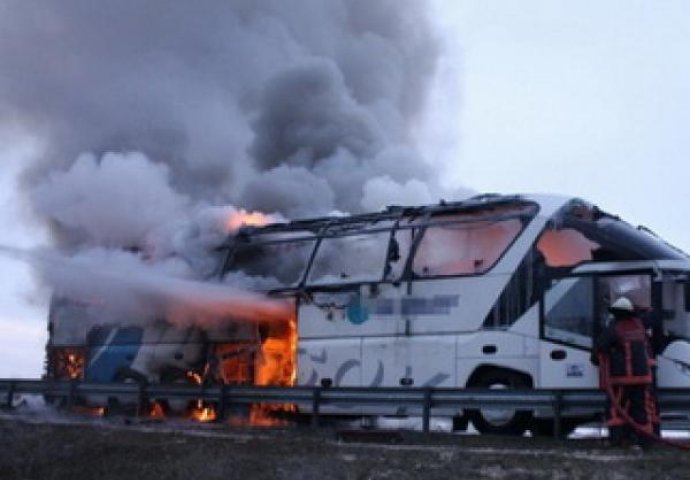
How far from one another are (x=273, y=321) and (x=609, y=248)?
532 cm

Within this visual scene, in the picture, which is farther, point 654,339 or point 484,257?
point 484,257

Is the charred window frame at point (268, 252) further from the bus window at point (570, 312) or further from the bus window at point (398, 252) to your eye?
the bus window at point (570, 312)

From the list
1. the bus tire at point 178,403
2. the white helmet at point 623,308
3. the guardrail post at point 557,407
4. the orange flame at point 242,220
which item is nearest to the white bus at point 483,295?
the guardrail post at point 557,407

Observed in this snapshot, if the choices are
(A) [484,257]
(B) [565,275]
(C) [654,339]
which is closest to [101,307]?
(A) [484,257]

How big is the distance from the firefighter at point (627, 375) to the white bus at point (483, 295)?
2.91ft

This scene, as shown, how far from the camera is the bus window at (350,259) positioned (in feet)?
42.0

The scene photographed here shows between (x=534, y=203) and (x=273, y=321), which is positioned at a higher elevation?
(x=534, y=203)

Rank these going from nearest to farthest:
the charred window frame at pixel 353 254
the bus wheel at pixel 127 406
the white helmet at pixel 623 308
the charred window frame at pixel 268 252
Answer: the white helmet at pixel 623 308 < the charred window frame at pixel 353 254 < the bus wheel at pixel 127 406 < the charred window frame at pixel 268 252

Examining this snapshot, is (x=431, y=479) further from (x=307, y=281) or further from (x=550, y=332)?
(x=307, y=281)

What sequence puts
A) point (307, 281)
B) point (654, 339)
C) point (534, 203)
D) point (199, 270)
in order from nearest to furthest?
point (654, 339), point (534, 203), point (307, 281), point (199, 270)

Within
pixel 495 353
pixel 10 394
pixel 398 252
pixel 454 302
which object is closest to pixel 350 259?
pixel 398 252

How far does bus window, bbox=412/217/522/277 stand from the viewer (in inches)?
461

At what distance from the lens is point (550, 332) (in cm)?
1109

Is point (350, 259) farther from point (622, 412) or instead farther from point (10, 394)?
point (10, 394)
